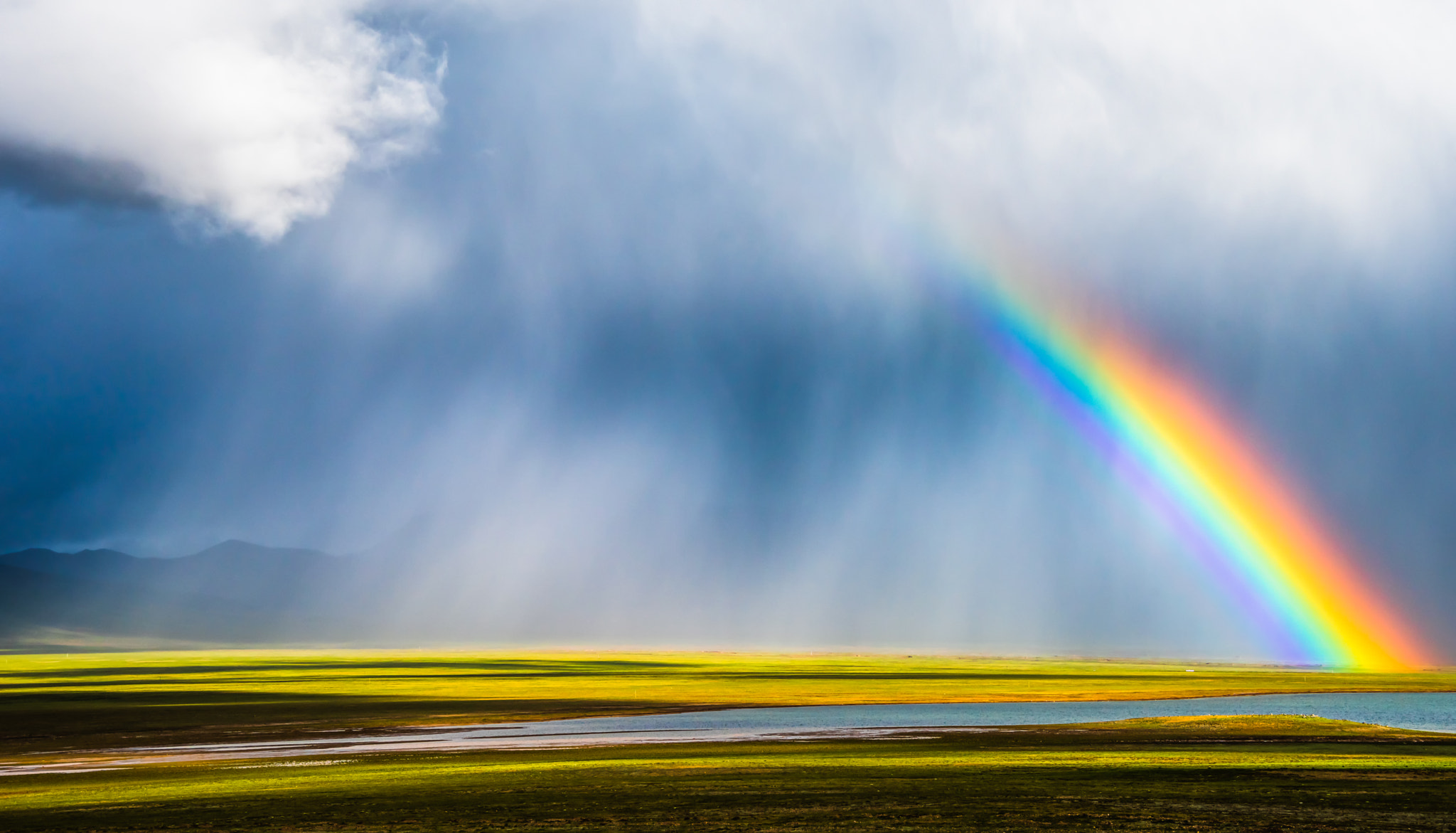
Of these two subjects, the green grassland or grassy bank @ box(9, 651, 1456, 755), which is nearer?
the green grassland

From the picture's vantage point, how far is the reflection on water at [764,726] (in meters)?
58.6

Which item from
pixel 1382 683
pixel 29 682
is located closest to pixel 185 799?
pixel 29 682

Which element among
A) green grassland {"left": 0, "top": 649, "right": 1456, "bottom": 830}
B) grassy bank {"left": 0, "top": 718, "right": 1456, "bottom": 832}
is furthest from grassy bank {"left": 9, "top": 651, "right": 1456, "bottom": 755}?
grassy bank {"left": 0, "top": 718, "right": 1456, "bottom": 832}

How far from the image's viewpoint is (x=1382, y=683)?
518 ft

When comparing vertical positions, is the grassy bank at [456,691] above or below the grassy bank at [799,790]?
above

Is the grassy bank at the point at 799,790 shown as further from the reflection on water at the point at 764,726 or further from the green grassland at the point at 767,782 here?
the reflection on water at the point at 764,726

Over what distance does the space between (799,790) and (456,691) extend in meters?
82.5

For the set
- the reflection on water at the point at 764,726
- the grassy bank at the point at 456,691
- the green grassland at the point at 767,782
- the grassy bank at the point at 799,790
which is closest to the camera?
the grassy bank at the point at 799,790

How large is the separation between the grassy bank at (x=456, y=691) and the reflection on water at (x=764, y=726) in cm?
663

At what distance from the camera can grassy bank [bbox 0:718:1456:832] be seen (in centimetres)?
3438

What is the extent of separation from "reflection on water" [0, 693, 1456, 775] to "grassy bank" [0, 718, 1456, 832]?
525 cm

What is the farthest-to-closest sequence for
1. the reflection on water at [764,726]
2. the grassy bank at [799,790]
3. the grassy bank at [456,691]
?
the grassy bank at [456,691] → the reflection on water at [764,726] → the grassy bank at [799,790]

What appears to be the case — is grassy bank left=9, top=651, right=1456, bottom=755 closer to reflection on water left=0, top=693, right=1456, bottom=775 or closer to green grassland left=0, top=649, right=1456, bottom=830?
green grassland left=0, top=649, right=1456, bottom=830

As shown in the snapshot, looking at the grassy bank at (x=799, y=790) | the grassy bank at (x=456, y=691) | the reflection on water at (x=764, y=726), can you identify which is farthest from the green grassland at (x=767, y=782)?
the reflection on water at (x=764, y=726)
